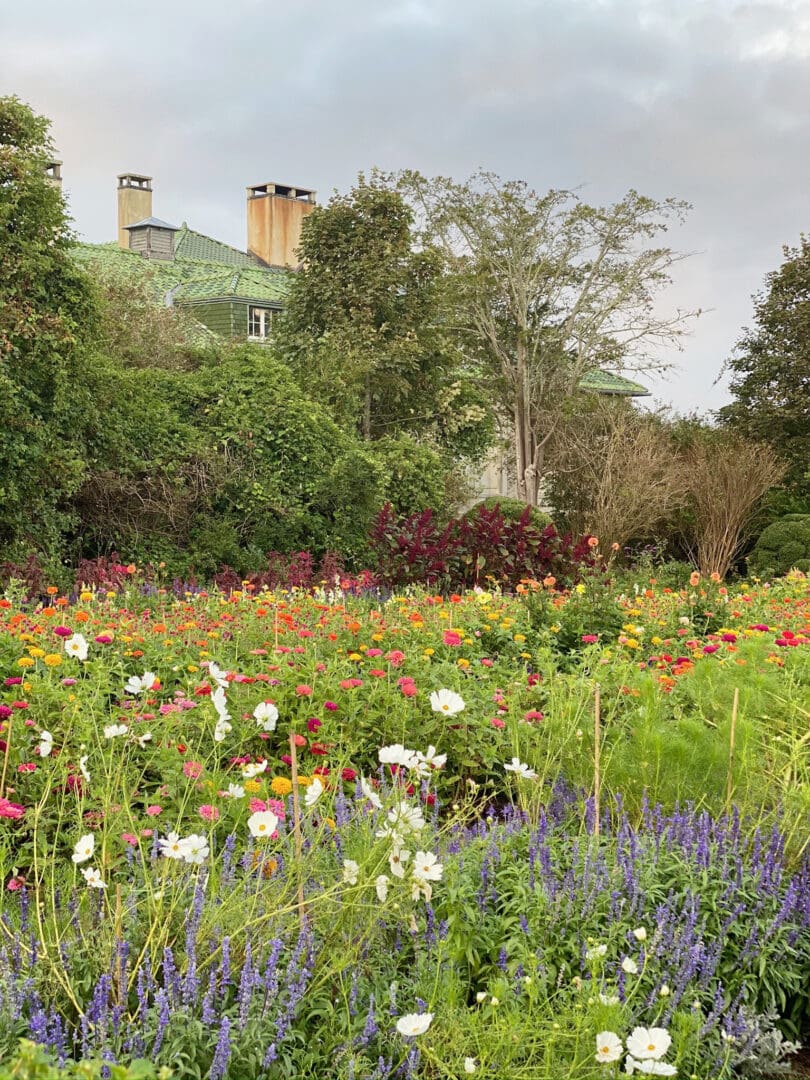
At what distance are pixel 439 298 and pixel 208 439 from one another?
259 inches

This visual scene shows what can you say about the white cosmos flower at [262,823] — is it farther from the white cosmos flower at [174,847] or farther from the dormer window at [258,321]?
the dormer window at [258,321]

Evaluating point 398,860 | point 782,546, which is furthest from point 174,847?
point 782,546

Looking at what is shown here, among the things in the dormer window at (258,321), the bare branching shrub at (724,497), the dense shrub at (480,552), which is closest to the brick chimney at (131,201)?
the dormer window at (258,321)

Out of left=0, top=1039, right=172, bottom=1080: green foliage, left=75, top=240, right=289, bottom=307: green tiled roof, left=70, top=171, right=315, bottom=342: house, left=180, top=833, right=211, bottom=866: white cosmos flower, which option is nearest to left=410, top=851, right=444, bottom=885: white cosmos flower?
left=180, top=833, right=211, bottom=866: white cosmos flower

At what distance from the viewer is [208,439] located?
37.9ft

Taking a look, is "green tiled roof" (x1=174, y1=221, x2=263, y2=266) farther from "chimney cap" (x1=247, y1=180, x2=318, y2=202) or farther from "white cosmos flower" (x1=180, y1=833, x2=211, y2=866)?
"white cosmos flower" (x1=180, y1=833, x2=211, y2=866)

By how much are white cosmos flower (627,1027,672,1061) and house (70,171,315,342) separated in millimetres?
22566

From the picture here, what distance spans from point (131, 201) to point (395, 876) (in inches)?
1107

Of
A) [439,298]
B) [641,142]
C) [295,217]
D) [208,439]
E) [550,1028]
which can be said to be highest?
[295,217]

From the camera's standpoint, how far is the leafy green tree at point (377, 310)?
16.0 m

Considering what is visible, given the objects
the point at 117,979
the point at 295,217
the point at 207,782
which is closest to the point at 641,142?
the point at 207,782

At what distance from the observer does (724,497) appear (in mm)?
18344

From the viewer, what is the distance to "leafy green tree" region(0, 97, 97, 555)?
9562mm

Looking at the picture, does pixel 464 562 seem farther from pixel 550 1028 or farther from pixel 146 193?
pixel 146 193
